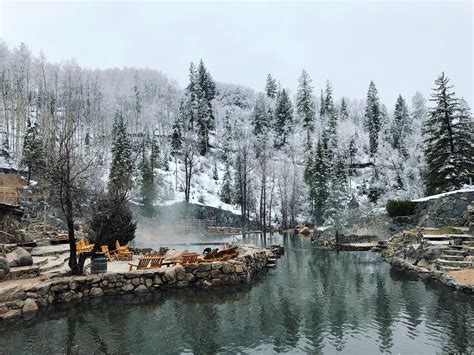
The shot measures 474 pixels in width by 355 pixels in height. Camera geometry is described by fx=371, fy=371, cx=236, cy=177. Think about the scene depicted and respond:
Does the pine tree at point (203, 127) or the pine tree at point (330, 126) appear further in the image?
the pine tree at point (203, 127)

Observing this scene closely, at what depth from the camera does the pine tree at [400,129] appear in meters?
62.3

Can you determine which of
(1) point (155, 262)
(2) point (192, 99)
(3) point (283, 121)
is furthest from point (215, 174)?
(1) point (155, 262)

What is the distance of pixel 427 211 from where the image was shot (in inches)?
891

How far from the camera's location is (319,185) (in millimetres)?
45812

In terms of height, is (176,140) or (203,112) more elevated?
(203,112)

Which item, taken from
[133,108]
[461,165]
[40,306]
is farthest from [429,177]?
[133,108]

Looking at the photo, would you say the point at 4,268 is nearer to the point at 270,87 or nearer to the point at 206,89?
the point at 206,89

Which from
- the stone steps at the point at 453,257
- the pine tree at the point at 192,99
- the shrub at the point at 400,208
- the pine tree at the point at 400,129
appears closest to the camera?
the stone steps at the point at 453,257

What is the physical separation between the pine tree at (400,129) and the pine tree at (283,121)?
18737 millimetres

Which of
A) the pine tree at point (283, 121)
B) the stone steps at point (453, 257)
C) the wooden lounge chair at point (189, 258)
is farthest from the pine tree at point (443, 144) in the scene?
the pine tree at point (283, 121)

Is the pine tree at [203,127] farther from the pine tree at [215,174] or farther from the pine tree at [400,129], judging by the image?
the pine tree at [400,129]

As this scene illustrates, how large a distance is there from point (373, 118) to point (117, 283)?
6469 centimetres

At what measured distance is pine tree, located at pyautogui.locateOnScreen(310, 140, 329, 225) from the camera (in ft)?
148

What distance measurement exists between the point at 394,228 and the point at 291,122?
1956 inches
